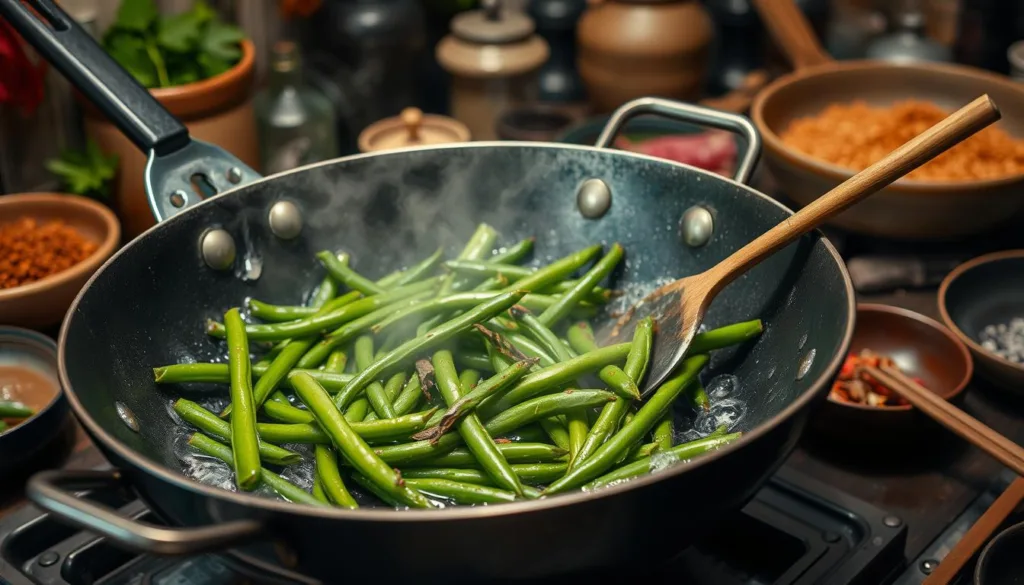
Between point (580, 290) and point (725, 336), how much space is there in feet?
0.89

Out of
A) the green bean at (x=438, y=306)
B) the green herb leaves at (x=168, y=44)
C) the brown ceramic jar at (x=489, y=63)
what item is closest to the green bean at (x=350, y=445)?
the green bean at (x=438, y=306)

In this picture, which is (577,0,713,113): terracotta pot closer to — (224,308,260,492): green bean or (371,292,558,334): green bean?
(371,292,558,334): green bean

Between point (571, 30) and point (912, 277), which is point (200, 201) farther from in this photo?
point (571, 30)

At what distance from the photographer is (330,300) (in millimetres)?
1713

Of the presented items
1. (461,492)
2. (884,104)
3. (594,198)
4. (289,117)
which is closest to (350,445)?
(461,492)

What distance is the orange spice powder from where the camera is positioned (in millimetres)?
1889

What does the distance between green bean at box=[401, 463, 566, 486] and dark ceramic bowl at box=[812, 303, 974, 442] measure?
553mm

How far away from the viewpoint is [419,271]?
1.76 metres

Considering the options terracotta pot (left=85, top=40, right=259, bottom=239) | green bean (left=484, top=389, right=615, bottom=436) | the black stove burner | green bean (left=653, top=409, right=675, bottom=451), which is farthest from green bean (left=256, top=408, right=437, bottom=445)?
terracotta pot (left=85, top=40, right=259, bottom=239)

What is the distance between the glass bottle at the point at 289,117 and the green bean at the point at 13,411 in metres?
0.95

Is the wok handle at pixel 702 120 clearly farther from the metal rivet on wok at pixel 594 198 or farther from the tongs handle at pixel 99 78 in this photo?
the tongs handle at pixel 99 78

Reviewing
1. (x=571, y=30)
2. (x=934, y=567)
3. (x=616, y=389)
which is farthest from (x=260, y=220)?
(x=571, y=30)

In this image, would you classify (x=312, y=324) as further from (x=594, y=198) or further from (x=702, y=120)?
(x=702, y=120)

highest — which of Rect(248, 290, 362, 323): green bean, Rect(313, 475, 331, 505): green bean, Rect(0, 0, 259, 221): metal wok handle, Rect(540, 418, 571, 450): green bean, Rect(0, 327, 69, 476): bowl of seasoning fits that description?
Rect(0, 0, 259, 221): metal wok handle
